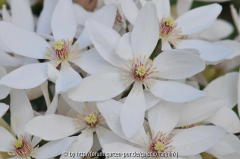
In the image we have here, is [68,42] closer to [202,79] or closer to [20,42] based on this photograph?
[20,42]

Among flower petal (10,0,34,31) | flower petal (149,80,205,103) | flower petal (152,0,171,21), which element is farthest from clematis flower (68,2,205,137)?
flower petal (10,0,34,31)

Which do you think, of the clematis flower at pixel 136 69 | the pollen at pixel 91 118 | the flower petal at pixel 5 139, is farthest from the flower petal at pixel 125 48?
the flower petal at pixel 5 139

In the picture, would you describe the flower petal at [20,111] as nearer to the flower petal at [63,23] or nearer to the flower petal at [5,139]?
the flower petal at [5,139]

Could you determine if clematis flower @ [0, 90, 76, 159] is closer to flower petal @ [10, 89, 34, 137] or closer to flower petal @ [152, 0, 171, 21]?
flower petal @ [10, 89, 34, 137]

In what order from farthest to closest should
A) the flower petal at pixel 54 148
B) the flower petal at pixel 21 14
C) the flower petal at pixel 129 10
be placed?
1. the flower petal at pixel 21 14
2. the flower petal at pixel 129 10
3. the flower petal at pixel 54 148

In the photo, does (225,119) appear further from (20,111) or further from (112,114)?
(20,111)

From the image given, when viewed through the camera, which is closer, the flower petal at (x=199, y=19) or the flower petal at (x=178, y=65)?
the flower petal at (x=178, y=65)

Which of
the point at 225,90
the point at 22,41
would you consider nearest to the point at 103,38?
the point at 22,41
